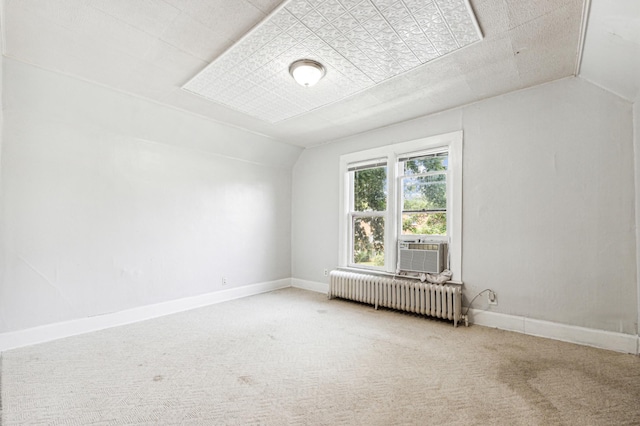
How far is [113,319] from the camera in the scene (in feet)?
11.3

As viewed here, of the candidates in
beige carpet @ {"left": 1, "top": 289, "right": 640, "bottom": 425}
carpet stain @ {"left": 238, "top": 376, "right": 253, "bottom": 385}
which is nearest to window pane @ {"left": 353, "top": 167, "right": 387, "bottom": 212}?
beige carpet @ {"left": 1, "top": 289, "right": 640, "bottom": 425}

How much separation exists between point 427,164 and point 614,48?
208 centimetres

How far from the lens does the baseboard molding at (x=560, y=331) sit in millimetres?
2670

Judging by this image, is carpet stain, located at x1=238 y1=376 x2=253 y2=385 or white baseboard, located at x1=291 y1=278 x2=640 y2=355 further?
white baseboard, located at x1=291 y1=278 x2=640 y2=355

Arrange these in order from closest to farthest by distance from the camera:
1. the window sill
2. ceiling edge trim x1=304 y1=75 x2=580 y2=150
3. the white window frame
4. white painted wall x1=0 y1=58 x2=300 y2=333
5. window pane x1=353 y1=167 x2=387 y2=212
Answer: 1. white painted wall x1=0 y1=58 x2=300 y2=333
2. ceiling edge trim x1=304 y1=75 x2=580 y2=150
3. the white window frame
4. the window sill
5. window pane x1=353 y1=167 x2=387 y2=212

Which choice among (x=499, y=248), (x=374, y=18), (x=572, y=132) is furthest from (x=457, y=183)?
(x=374, y=18)

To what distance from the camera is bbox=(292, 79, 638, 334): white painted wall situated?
9.03 ft

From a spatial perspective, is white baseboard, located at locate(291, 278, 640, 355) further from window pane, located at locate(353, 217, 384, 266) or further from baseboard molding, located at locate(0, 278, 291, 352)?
baseboard molding, located at locate(0, 278, 291, 352)

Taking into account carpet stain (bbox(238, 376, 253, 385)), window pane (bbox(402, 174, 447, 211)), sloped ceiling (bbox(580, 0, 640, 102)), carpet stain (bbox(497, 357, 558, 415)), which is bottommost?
carpet stain (bbox(238, 376, 253, 385))

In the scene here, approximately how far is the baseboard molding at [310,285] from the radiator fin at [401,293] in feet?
1.44

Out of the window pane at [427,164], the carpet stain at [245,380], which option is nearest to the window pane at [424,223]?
the window pane at [427,164]

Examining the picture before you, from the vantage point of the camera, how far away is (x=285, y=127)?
14.6ft

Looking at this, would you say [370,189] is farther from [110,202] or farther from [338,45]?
[110,202]

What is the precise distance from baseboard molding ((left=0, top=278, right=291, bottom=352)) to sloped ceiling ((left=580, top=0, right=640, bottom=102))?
5.03 metres
